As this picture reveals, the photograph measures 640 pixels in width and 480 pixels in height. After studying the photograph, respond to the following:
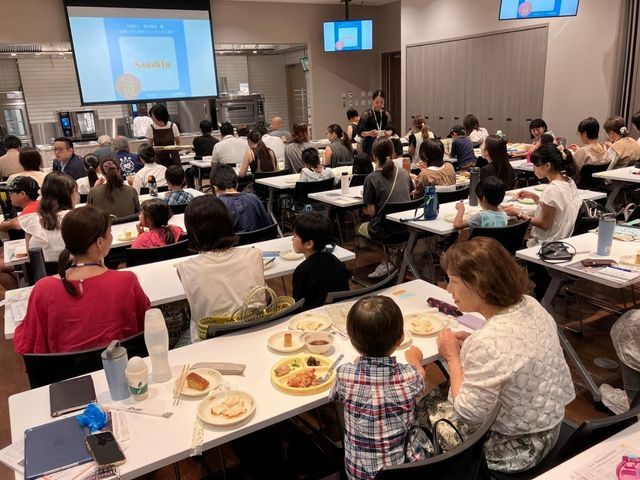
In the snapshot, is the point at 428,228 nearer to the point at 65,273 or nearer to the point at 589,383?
the point at 589,383

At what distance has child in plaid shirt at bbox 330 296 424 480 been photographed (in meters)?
1.51

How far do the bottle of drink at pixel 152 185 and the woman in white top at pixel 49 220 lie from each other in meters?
1.77

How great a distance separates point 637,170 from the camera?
5375 millimetres

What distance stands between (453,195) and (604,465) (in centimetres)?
353

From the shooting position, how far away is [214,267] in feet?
A: 7.73

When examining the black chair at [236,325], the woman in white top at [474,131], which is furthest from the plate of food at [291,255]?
the woman in white top at [474,131]

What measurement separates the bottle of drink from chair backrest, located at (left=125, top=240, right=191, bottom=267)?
2175 mm

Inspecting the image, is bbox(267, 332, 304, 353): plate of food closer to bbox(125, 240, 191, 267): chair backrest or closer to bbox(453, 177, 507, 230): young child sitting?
bbox(125, 240, 191, 267): chair backrest

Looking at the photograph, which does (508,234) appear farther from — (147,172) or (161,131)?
(161,131)

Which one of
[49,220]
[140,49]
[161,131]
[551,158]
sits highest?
[140,49]

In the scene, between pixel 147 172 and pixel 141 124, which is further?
→ pixel 141 124

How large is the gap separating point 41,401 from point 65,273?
539 mm

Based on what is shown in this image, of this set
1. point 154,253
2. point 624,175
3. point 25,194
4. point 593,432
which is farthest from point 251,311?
point 624,175

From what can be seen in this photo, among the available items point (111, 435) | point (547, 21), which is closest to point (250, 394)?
point (111, 435)
